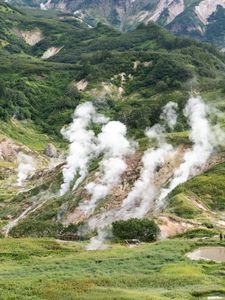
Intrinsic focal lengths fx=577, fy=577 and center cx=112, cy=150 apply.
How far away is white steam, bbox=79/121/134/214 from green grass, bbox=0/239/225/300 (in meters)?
26.3

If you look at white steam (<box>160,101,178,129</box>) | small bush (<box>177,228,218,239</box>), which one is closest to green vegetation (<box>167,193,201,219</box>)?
small bush (<box>177,228,218,239</box>)

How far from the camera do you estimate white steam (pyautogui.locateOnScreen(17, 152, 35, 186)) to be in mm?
134925

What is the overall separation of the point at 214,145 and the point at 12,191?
47200mm

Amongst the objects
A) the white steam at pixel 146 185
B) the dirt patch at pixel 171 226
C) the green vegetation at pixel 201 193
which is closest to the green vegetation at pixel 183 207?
the green vegetation at pixel 201 193

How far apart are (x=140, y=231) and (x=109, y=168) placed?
1183 inches

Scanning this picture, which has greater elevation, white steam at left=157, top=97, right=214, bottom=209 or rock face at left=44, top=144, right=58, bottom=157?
rock face at left=44, top=144, right=58, bottom=157

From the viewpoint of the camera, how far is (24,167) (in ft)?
495

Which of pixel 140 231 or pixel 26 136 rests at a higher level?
pixel 26 136

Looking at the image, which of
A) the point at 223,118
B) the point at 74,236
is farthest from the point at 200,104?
the point at 74,236

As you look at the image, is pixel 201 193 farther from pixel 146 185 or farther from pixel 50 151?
pixel 50 151

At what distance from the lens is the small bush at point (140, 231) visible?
64.8 metres

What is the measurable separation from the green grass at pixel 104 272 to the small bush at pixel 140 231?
4.06 meters

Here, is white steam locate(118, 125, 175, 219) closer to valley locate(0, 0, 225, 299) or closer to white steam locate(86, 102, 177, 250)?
white steam locate(86, 102, 177, 250)

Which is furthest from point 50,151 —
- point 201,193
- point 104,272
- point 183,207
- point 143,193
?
point 104,272
